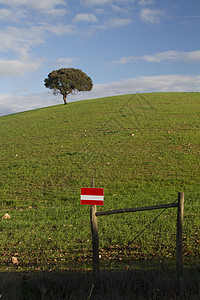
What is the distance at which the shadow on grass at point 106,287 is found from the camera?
13.6ft

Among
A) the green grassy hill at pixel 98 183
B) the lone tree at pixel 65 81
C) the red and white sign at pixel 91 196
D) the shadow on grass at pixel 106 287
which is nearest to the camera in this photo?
the shadow on grass at pixel 106 287

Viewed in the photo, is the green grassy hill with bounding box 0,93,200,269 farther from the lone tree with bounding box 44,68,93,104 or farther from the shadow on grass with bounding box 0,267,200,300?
the lone tree with bounding box 44,68,93,104

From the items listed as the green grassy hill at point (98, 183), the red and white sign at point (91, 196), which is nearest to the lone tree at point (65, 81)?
the green grassy hill at point (98, 183)

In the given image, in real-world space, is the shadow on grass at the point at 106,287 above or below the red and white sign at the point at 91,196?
below

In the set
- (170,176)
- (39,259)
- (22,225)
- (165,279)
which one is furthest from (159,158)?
(165,279)

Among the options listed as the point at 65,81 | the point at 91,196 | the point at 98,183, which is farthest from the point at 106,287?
the point at 65,81

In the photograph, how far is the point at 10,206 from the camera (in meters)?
11.9

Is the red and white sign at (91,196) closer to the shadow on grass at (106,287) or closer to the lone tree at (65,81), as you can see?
the shadow on grass at (106,287)

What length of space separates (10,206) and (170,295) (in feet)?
30.0

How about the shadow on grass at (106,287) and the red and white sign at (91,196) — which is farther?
the red and white sign at (91,196)

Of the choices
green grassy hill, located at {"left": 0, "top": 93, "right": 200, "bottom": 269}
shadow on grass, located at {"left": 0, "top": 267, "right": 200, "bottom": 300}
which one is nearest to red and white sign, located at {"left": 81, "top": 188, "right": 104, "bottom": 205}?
shadow on grass, located at {"left": 0, "top": 267, "right": 200, "bottom": 300}

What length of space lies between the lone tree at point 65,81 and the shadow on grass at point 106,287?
166 feet

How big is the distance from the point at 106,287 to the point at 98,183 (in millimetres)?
9887

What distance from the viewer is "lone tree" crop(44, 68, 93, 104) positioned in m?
53.0
